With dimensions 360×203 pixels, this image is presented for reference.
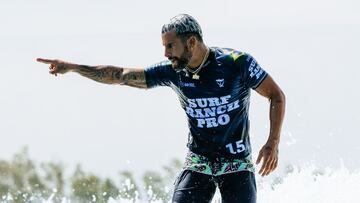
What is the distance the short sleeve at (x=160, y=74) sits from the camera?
7.95m

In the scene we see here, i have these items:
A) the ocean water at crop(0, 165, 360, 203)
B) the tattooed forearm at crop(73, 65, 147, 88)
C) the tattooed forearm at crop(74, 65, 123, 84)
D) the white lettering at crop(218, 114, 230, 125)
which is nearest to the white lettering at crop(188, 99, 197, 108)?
the white lettering at crop(218, 114, 230, 125)

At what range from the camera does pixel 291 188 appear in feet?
43.6

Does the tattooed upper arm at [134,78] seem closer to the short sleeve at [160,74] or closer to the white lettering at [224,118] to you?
the short sleeve at [160,74]

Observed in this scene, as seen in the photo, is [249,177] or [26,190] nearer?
[249,177]

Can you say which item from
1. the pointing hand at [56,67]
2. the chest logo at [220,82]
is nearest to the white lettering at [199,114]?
the chest logo at [220,82]

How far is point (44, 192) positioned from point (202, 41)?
39.1m

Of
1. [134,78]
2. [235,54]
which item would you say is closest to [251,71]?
[235,54]

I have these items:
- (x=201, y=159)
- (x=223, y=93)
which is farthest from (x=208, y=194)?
(x=223, y=93)

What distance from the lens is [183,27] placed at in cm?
762

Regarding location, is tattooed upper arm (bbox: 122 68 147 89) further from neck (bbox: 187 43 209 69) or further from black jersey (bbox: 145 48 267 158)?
neck (bbox: 187 43 209 69)

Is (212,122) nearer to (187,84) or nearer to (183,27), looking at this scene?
(187,84)

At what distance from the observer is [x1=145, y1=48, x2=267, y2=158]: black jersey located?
771cm

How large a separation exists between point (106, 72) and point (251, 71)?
4.71 ft

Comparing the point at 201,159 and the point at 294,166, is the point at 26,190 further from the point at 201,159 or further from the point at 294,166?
the point at 201,159
